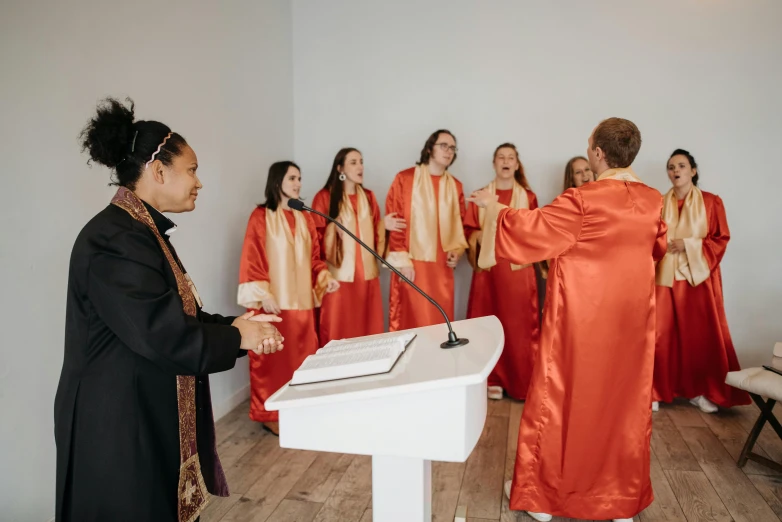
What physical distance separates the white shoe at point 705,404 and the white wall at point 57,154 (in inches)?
127

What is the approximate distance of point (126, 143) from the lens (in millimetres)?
1646

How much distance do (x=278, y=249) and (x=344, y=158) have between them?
0.86m

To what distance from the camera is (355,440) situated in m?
1.41

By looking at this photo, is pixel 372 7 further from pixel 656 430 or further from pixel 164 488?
pixel 164 488

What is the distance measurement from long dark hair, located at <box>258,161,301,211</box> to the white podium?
7.51 ft

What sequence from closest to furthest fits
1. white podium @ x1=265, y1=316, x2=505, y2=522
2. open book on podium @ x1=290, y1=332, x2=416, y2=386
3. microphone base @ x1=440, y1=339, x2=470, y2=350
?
white podium @ x1=265, y1=316, x2=505, y2=522 → open book on podium @ x1=290, y1=332, x2=416, y2=386 → microphone base @ x1=440, y1=339, x2=470, y2=350

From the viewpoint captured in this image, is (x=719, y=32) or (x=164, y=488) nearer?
(x=164, y=488)

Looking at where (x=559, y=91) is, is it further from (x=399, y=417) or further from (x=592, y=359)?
(x=399, y=417)

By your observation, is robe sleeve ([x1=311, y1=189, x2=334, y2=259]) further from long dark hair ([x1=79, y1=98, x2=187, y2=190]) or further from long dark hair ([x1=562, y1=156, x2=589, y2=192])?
long dark hair ([x1=79, y1=98, x2=187, y2=190])

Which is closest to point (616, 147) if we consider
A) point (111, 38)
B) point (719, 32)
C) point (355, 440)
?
point (355, 440)

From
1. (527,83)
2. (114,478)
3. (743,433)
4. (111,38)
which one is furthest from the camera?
(527,83)

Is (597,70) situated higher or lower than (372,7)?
lower

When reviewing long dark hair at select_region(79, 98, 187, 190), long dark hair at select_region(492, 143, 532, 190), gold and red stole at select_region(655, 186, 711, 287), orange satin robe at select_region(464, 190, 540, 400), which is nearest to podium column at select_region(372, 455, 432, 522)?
long dark hair at select_region(79, 98, 187, 190)

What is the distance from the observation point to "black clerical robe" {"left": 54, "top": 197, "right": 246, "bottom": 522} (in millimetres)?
1470
